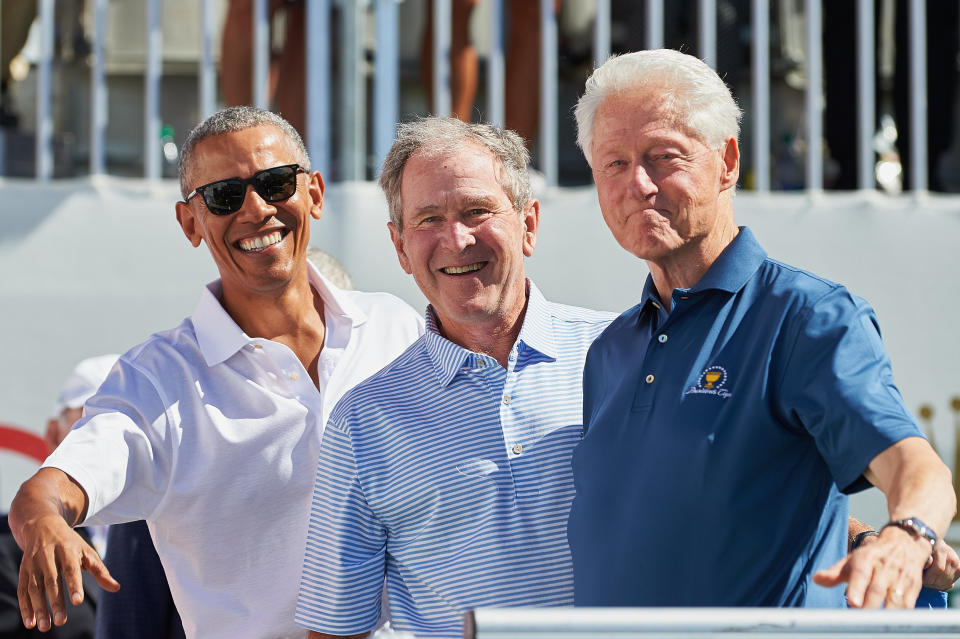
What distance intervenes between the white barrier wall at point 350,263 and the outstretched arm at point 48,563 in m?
2.52

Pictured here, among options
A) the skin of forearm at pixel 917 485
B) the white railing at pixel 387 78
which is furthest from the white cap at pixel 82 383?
the skin of forearm at pixel 917 485

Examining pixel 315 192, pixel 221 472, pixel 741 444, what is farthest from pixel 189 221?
pixel 741 444

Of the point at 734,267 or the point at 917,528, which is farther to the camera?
the point at 734,267

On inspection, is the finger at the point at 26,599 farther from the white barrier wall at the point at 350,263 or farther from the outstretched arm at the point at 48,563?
the white barrier wall at the point at 350,263

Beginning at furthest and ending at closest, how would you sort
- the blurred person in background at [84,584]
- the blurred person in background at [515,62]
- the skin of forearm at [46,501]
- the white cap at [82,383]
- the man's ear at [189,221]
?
the blurred person in background at [515,62], the white cap at [82,383], the blurred person in background at [84,584], the man's ear at [189,221], the skin of forearm at [46,501]

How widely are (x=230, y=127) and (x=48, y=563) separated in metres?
1.11

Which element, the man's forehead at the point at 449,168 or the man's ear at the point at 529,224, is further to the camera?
the man's ear at the point at 529,224

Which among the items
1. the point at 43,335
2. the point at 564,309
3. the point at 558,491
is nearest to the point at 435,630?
the point at 558,491

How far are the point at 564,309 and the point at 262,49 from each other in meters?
2.57

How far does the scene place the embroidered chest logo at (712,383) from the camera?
5.80 ft

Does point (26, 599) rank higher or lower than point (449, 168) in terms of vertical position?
lower

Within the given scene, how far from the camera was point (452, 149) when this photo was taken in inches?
90.5

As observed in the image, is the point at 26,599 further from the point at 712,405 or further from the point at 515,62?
the point at 515,62

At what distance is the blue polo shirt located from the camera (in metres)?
1.66
